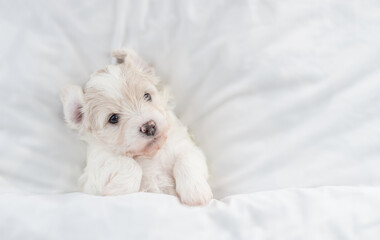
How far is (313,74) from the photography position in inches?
86.1

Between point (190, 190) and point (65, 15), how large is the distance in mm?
1430

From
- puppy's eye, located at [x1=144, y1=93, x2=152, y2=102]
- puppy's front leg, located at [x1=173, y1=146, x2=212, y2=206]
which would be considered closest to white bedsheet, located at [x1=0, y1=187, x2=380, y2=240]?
puppy's front leg, located at [x1=173, y1=146, x2=212, y2=206]

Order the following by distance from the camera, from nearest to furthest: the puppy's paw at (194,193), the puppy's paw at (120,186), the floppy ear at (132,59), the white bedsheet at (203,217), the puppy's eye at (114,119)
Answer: the white bedsheet at (203,217)
the puppy's paw at (194,193)
the puppy's paw at (120,186)
the puppy's eye at (114,119)
the floppy ear at (132,59)

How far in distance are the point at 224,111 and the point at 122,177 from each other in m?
0.74

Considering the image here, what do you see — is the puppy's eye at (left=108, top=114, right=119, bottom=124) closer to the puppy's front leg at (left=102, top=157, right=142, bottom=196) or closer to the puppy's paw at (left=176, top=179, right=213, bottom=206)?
the puppy's front leg at (left=102, top=157, right=142, bottom=196)

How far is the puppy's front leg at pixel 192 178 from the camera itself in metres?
1.93

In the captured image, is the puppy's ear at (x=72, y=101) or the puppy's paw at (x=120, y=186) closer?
the puppy's paw at (x=120, y=186)

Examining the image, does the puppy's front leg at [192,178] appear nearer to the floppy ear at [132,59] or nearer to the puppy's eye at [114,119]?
the puppy's eye at [114,119]

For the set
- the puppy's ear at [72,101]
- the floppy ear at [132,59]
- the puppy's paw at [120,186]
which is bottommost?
the puppy's paw at [120,186]

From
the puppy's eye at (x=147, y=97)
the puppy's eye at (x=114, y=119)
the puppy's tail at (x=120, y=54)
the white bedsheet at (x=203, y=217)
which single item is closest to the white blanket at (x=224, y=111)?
the white bedsheet at (x=203, y=217)

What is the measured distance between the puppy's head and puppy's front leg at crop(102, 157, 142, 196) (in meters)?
0.07

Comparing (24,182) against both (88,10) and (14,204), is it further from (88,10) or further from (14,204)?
(88,10)

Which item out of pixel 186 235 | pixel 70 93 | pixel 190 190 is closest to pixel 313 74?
pixel 190 190

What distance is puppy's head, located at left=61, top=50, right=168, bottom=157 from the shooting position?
2.06 meters
